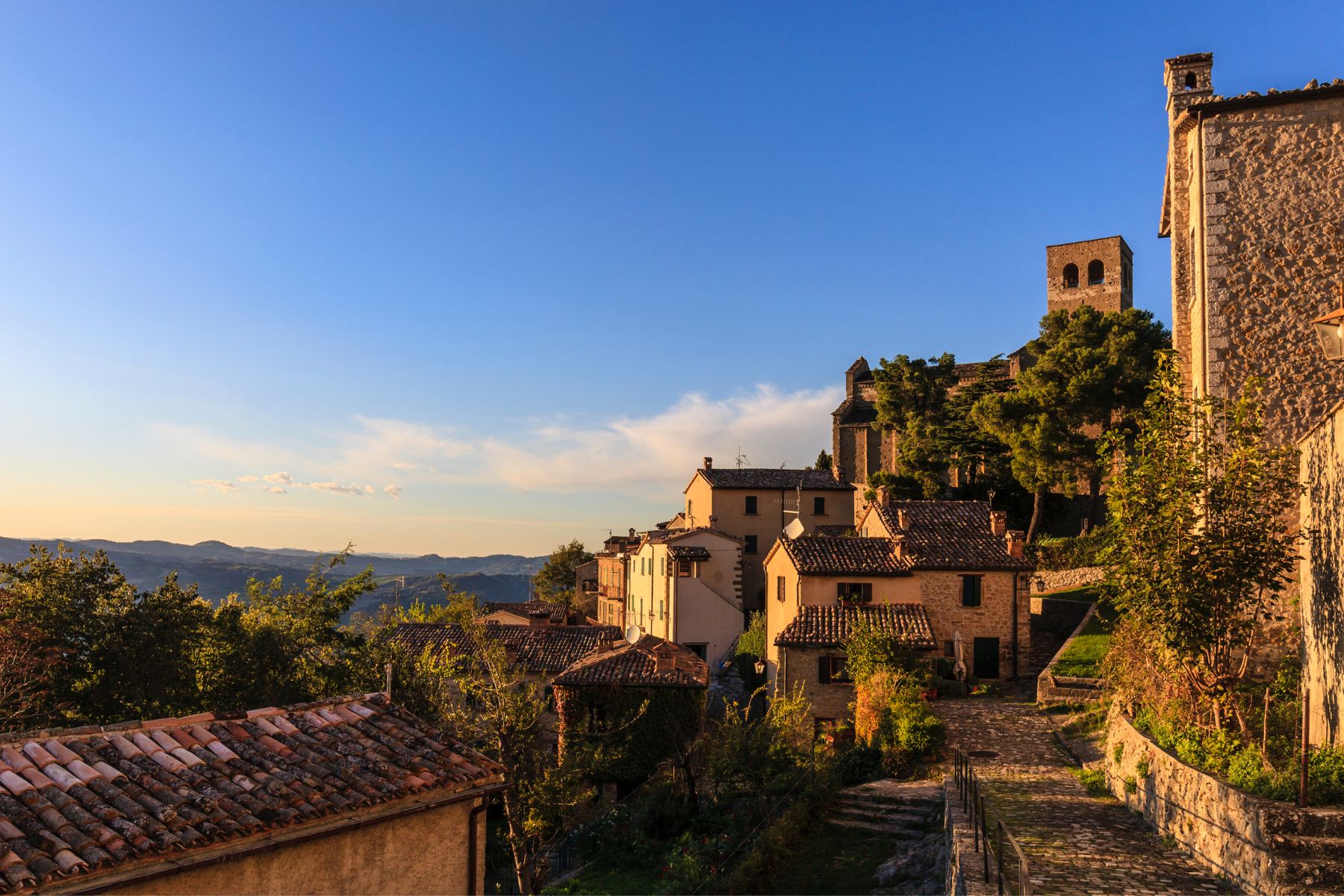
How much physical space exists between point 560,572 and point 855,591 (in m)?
54.8

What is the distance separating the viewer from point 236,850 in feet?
26.1

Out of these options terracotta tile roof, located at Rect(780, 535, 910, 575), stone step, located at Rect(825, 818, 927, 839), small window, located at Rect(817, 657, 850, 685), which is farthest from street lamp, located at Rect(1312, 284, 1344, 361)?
terracotta tile roof, located at Rect(780, 535, 910, 575)

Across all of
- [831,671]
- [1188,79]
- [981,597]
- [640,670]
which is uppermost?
[1188,79]

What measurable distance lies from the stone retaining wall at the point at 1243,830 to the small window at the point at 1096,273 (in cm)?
6088

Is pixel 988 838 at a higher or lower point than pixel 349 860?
lower

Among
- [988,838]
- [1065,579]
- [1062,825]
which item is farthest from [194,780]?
[1065,579]

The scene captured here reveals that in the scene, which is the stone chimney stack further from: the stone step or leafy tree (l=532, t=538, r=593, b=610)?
leafy tree (l=532, t=538, r=593, b=610)

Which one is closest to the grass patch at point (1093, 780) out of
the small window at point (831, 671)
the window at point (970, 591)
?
the small window at point (831, 671)

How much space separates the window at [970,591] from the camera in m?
30.5

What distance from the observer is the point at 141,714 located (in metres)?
24.4

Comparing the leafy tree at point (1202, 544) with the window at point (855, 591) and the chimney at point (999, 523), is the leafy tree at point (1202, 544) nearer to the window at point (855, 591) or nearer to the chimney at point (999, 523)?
the window at point (855, 591)

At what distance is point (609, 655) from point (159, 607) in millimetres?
13732

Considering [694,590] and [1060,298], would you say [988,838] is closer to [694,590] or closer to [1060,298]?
[694,590]

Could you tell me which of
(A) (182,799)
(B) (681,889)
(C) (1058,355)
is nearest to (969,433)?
(C) (1058,355)
